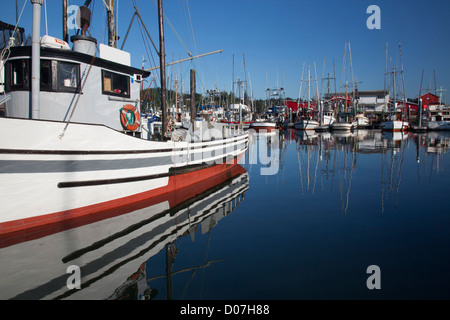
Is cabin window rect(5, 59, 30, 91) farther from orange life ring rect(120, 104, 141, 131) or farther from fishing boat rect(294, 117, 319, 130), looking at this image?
fishing boat rect(294, 117, 319, 130)

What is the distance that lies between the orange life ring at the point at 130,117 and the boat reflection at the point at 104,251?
3.04m

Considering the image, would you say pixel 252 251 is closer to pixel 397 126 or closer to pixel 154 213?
pixel 154 213

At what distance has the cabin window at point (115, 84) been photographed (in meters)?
9.70

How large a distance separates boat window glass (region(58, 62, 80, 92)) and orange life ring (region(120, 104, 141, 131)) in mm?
1767

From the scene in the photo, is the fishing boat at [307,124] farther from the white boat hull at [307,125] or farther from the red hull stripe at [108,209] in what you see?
the red hull stripe at [108,209]

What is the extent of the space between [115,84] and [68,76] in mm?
1723

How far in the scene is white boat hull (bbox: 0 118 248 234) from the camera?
6.37 m

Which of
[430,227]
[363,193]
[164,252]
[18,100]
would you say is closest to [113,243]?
[164,252]

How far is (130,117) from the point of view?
34.0 feet

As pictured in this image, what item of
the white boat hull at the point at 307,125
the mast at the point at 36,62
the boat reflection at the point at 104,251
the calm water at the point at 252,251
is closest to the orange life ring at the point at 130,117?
the mast at the point at 36,62

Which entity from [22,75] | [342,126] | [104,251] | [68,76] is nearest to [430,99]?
[342,126]

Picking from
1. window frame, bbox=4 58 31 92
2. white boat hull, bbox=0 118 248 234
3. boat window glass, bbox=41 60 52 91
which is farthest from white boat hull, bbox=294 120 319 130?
window frame, bbox=4 58 31 92
